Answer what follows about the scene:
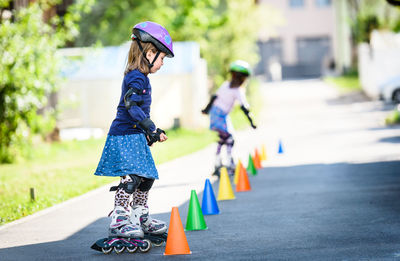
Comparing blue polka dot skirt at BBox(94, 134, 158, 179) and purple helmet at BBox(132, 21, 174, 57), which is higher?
purple helmet at BBox(132, 21, 174, 57)

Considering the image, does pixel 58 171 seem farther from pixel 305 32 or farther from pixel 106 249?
pixel 305 32

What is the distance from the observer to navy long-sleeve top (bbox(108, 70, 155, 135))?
6207 mm

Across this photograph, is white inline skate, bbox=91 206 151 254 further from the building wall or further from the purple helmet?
the building wall

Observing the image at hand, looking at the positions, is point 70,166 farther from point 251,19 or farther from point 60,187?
point 251,19

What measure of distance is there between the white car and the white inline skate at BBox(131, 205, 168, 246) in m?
21.7

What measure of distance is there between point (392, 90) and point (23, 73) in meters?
15.9

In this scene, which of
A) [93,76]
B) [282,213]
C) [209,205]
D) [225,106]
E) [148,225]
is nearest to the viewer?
[148,225]

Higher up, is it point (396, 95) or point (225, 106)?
point (225, 106)

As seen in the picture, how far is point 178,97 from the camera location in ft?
79.5

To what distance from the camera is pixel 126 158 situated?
6.26 m

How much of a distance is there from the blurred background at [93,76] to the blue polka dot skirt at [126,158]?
280 centimetres


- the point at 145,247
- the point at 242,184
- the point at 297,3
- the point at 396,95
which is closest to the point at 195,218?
the point at 145,247

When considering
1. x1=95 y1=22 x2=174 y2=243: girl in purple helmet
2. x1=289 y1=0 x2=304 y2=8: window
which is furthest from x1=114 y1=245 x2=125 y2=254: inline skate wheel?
x1=289 y1=0 x2=304 y2=8: window

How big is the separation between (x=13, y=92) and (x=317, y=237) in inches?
440
